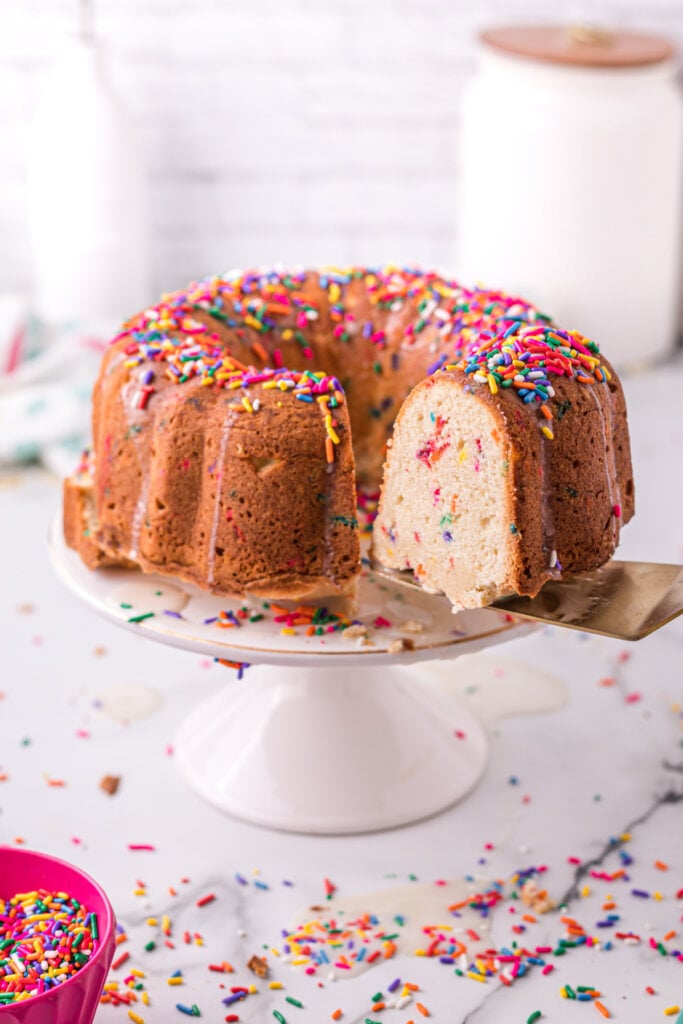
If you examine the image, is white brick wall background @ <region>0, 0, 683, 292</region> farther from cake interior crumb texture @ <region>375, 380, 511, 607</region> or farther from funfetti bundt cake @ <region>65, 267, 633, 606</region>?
cake interior crumb texture @ <region>375, 380, 511, 607</region>

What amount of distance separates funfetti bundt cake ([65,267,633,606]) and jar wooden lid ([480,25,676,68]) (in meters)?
1.70

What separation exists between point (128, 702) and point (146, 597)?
1.76 ft

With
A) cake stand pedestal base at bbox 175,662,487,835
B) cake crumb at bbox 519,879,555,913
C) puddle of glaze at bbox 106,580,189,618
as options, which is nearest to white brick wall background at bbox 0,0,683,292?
cake stand pedestal base at bbox 175,662,487,835

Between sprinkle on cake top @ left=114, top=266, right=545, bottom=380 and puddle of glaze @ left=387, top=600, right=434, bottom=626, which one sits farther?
sprinkle on cake top @ left=114, top=266, right=545, bottom=380

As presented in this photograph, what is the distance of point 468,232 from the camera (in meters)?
3.91

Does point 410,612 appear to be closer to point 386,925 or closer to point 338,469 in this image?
point 338,469

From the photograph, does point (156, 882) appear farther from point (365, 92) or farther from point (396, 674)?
point (365, 92)

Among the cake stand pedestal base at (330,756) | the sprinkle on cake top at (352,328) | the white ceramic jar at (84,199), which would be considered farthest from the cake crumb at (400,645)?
the white ceramic jar at (84,199)

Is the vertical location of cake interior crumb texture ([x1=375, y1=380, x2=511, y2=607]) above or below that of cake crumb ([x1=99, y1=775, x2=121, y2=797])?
above

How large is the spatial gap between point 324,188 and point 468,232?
48cm

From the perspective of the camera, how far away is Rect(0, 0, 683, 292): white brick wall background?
3910 mm

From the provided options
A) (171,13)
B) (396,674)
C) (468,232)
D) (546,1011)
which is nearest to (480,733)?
(396,674)

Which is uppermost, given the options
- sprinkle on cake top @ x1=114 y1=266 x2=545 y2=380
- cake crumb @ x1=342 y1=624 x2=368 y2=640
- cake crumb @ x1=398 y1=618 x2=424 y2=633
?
sprinkle on cake top @ x1=114 y1=266 x2=545 y2=380

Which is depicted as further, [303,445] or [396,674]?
[396,674]
